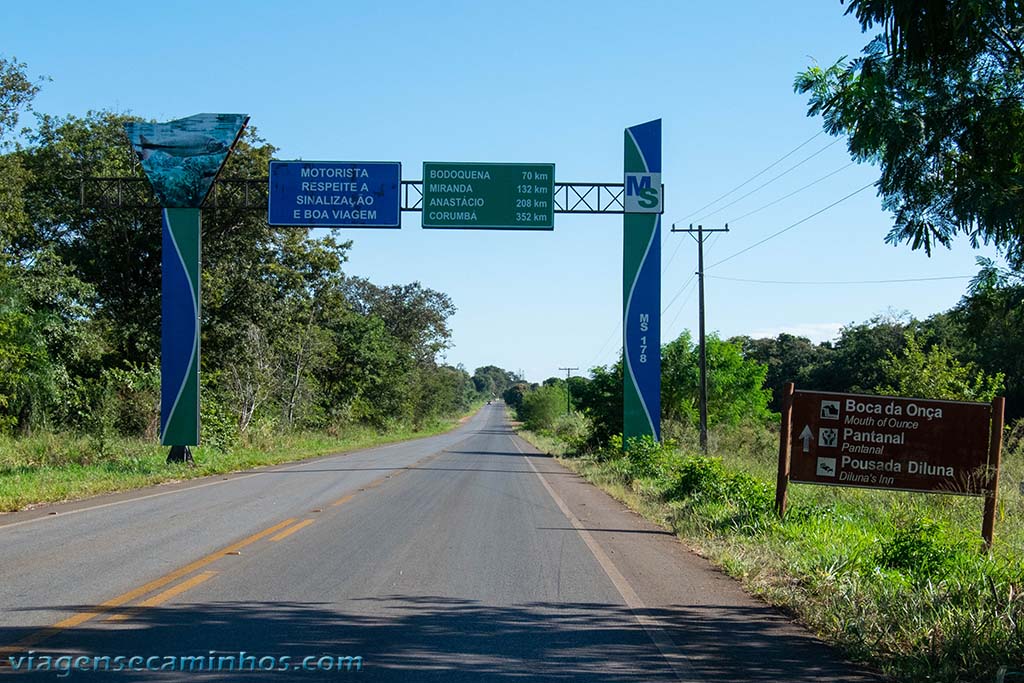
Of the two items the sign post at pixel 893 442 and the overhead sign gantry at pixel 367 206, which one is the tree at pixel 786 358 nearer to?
the overhead sign gantry at pixel 367 206

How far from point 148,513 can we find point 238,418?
84.3ft

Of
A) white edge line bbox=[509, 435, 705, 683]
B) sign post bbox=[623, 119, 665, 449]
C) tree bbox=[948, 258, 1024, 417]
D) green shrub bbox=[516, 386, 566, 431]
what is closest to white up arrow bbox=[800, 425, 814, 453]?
white edge line bbox=[509, 435, 705, 683]

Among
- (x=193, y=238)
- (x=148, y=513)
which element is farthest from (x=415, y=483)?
(x=193, y=238)

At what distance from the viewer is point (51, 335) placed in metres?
27.9

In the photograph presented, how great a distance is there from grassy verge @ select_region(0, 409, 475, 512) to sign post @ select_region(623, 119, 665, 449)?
37.4 feet

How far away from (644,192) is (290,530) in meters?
14.8

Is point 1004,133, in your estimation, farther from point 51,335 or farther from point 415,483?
point 51,335

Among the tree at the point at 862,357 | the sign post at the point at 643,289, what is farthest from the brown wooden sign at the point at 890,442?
the tree at the point at 862,357

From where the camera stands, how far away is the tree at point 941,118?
548 cm

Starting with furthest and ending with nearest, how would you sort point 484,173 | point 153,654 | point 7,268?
1. point 7,268
2. point 484,173
3. point 153,654

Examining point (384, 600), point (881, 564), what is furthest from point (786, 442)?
point (384, 600)

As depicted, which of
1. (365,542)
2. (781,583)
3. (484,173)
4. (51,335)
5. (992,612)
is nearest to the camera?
(992,612)

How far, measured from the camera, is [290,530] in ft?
38.4

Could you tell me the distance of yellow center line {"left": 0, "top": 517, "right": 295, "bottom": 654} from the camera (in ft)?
19.6
